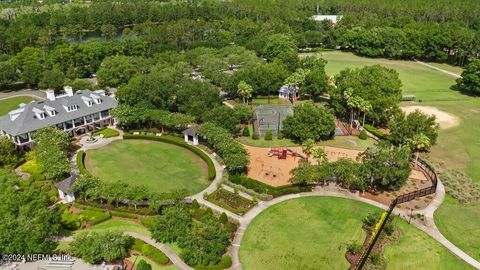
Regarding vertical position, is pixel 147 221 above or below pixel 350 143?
below

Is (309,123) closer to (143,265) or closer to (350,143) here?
(350,143)

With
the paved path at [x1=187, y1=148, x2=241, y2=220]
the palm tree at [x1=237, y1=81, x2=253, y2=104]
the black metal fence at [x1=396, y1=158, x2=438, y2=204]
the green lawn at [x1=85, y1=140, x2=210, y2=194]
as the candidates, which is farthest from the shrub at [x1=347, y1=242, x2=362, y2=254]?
the palm tree at [x1=237, y1=81, x2=253, y2=104]

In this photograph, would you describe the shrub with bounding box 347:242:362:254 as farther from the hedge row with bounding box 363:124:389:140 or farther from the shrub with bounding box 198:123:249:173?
the hedge row with bounding box 363:124:389:140

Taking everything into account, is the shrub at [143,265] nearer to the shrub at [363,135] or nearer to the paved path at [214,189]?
the paved path at [214,189]

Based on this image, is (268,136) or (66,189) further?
(268,136)

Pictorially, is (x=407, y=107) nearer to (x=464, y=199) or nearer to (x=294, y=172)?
(x=464, y=199)

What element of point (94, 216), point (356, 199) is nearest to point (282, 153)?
point (356, 199)

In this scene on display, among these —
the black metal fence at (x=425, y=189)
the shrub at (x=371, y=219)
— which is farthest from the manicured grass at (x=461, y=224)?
the shrub at (x=371, y=219)

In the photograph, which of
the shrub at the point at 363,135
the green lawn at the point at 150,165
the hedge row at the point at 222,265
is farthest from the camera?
the shrub at the point at 363,135
